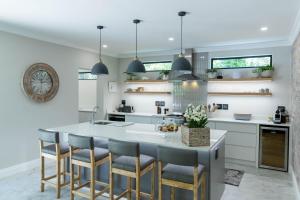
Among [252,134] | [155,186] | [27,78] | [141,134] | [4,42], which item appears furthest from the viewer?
[252,134]

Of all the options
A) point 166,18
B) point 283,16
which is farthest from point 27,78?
point 283,16

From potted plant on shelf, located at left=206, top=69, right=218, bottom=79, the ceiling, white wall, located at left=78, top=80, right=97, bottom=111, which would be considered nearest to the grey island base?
A: the ceiling

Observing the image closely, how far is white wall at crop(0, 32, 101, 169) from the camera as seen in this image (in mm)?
3990

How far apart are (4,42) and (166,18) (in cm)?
294

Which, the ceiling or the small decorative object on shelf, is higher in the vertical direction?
the ceiling

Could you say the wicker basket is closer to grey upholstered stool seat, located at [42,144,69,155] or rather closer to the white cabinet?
grey upholstered stool seat, located at [42,144,69,155]

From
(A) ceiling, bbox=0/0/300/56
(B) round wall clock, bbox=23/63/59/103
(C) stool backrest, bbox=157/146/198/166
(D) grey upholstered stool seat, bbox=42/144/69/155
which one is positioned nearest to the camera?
(C) stool backrest, bbox=157/146/198/166

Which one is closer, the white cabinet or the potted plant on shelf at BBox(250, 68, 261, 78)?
the white cabinet

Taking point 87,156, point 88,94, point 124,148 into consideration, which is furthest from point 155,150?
point 88,94

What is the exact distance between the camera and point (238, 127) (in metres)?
4.85

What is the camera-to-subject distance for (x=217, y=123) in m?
5.06

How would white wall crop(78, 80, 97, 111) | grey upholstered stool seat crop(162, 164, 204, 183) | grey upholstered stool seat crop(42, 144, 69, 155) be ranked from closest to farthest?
grey upholstered stool seat crop(162, 164, 204, 183) → grey upholstered stool seat crop(42, 144, 69, 155) → white wall crop(78, 80, 97, 111)

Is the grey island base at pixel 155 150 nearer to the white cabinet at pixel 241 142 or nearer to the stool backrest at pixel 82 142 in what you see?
the stool backrest at pixel 82 142

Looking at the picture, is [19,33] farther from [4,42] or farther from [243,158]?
[243,158]
